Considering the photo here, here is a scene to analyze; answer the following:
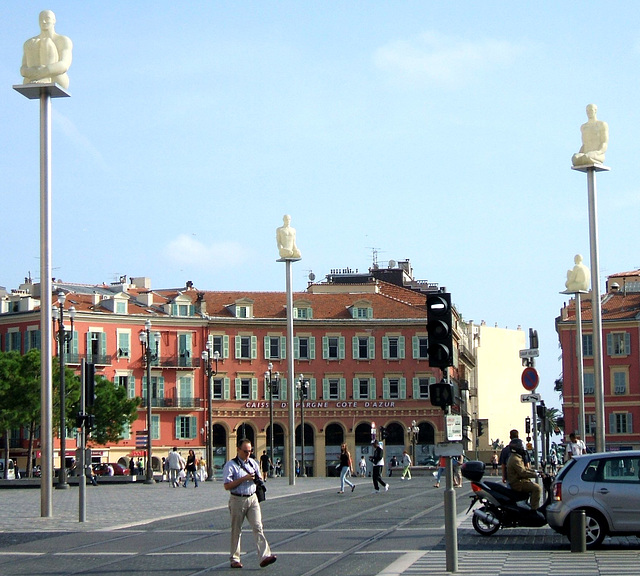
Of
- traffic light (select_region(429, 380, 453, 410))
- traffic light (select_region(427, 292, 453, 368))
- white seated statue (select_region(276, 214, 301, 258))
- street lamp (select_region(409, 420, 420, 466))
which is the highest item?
white seated statue (select_region(276, 214, 301, 258))

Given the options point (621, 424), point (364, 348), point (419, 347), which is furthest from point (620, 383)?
point (364, 348)

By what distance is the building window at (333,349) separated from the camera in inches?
3839

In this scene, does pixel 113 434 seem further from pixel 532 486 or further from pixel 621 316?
pixel 532 486

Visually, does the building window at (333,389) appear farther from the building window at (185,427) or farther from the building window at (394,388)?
the building window at (185,427)

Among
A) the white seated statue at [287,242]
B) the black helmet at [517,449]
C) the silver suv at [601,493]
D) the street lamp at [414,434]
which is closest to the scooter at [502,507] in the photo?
the black helmet at [517,449]

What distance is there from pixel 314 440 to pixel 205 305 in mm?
13207

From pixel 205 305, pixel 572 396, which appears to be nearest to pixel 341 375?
pixel 205 305

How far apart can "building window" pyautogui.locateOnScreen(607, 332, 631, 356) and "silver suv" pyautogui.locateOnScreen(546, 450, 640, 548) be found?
247 feet

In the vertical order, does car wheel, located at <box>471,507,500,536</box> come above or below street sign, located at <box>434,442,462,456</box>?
below

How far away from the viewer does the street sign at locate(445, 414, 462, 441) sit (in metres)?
15.4

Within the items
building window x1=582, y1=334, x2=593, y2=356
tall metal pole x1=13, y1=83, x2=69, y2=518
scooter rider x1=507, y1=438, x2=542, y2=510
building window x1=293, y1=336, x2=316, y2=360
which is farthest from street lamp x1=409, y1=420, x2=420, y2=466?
scooter rider x1=507, y1=438, x2=542, y2=510

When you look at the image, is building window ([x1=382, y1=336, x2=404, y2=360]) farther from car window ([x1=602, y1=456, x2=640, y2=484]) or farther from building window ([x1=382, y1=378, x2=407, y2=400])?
car window ([x1=602, y1=456, x2=640, y2=484])

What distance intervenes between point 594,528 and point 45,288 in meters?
13.3

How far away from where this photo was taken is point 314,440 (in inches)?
3718
